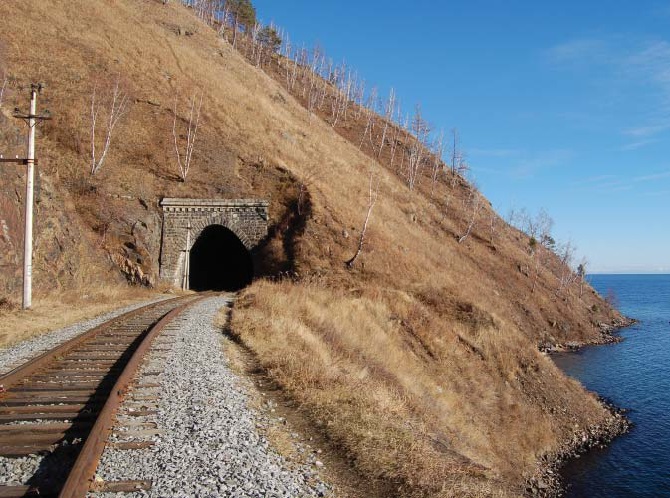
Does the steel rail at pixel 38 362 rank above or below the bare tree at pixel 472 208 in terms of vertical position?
below

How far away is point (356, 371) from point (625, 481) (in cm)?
1393

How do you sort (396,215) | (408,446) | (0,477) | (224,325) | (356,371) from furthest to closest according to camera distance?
(396,215), (224,325), (356,371), (408,446), (0,477)

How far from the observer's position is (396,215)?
41969mm

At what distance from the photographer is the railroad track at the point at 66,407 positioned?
452 cm

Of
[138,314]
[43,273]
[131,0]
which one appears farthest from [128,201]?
[131,0]

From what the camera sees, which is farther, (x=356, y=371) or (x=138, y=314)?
(x=138, y=314)

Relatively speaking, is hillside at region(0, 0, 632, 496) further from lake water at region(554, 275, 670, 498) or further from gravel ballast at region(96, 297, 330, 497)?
lake water at region(554, 275, 670, 498)

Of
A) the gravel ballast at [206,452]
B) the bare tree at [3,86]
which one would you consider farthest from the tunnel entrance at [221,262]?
the gravel ballast at [206,452]

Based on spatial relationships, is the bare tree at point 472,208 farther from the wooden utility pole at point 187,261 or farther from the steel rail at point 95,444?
the steel rail at point 95,444

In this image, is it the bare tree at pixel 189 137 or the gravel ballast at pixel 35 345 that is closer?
the gravel ballast at pixel 35 345

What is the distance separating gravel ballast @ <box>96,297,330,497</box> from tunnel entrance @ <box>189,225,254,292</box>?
25.9 metres

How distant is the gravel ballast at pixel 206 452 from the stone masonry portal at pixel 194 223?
2133 centimetres

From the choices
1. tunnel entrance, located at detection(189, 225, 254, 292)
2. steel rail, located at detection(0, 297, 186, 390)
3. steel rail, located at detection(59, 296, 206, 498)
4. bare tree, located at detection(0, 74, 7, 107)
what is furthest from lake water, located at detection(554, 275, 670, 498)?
bare tree, located at detection(0, 74, 7, 107)

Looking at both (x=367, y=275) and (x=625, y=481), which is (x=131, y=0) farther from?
(x=625, y=481)
